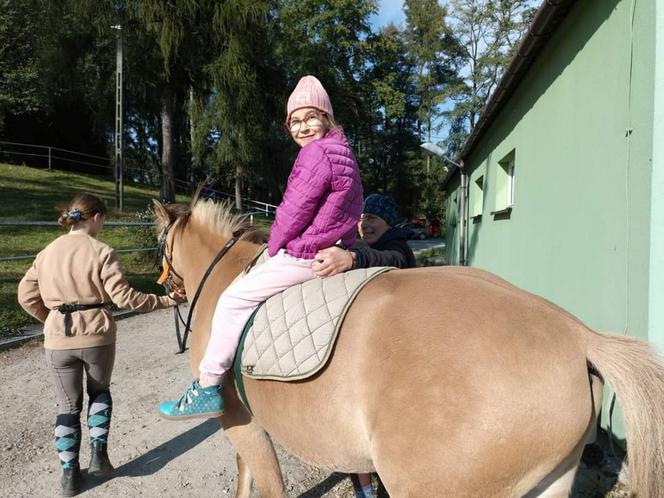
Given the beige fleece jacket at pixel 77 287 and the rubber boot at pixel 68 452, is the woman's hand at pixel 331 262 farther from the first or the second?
the rubber boot at pixel 68 452

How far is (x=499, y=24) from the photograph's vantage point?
29.3 metres

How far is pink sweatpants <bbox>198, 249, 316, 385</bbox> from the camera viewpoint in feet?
7.02

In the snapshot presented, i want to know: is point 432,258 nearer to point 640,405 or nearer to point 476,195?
point 476,195

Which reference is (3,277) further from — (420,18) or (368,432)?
(420,18)

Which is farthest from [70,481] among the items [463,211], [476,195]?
[463,211]

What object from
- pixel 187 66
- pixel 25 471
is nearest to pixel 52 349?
pixel 25 471

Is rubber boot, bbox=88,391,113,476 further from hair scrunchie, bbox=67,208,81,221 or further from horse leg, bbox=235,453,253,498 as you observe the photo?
hair scrunchie, bbox=67,208,81,221

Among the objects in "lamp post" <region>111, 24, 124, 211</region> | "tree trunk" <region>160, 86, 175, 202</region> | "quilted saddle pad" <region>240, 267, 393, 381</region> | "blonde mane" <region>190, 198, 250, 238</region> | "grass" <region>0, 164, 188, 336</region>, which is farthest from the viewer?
"tree trunk" <region>160, 86, 175, 202</region>

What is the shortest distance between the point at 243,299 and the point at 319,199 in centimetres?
61

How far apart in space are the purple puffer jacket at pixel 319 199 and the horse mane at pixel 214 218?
34.3 inches

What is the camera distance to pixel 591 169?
382 cm

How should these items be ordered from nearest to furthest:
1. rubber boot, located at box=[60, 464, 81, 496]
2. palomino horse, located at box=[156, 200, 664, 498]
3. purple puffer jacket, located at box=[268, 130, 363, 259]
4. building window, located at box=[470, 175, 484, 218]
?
palomino horse, located at box=[156, 200, 664, 498]
purple puffer jacket, located at box=[268, 130, 363, 259]
rubber boot, located at box=[60, 464, 81, 496]
building window, located at box=[470, 175, 484, 218]

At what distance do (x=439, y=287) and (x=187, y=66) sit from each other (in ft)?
43.8

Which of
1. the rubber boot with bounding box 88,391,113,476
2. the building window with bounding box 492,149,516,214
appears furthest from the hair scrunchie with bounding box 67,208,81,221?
the building window with bounding box 492,149,516,214
